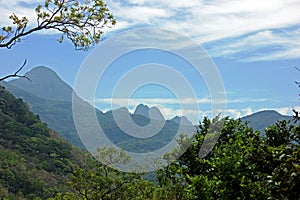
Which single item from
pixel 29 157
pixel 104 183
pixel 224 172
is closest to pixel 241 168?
pixel 224 172

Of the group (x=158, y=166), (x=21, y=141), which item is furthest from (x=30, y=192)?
(x=158, y=166)

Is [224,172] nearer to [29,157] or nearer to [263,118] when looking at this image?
[29,157]

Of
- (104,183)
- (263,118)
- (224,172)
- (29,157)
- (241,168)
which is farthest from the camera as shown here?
(263,118)

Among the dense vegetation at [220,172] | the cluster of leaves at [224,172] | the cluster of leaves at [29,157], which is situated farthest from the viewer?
the cluster of leaves at [29,157]

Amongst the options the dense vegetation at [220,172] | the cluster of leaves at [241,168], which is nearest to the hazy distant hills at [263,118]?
the dense vegetation at [220,172]

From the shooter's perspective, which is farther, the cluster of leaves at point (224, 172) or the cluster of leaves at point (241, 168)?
the cluster of leaves at point (224, 172)

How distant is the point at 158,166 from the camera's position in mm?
11680

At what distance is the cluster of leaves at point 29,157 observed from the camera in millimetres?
45344

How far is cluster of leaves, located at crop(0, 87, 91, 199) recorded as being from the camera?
45344 mm

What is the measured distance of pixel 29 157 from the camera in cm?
5675

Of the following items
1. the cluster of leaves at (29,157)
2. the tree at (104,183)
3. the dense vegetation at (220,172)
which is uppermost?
the dense vegetation at (220,172)

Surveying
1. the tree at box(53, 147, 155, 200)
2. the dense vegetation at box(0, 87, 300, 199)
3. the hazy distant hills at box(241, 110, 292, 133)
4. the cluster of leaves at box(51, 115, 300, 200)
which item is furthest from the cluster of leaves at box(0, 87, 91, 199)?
the hazy distant hills at box(241, 110, 292, 133)

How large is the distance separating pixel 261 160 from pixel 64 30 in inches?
178

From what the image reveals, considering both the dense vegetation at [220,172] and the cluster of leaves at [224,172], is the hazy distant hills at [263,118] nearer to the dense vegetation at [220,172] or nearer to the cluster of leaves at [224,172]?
the dense vegetation at [220,172]
